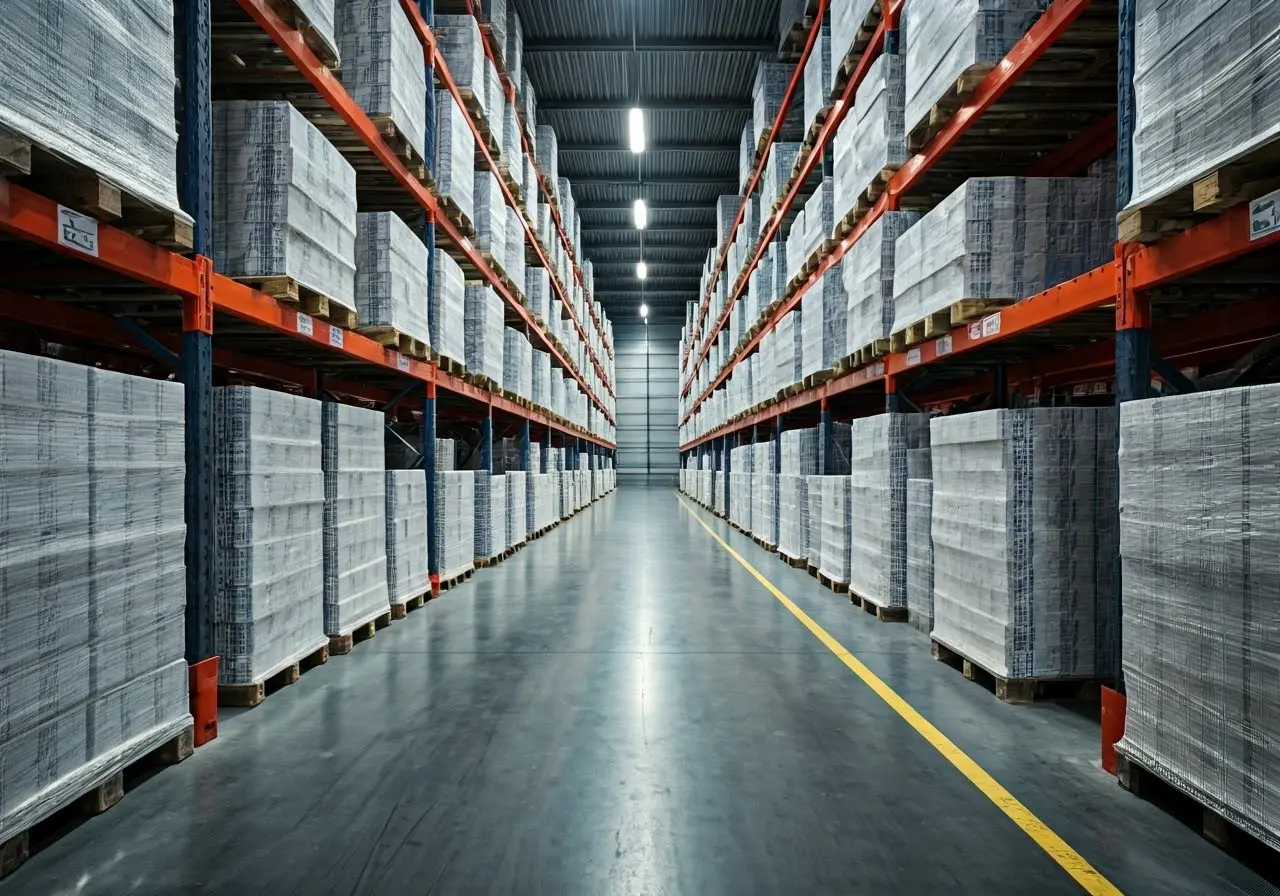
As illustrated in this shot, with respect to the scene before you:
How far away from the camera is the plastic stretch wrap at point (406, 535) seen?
5418 mm

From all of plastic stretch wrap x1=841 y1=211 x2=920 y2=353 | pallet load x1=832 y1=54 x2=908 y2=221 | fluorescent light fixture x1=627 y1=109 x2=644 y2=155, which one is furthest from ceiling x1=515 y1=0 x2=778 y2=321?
plastic stretch wrap x1=841 y1=211 x2=920 y2=353

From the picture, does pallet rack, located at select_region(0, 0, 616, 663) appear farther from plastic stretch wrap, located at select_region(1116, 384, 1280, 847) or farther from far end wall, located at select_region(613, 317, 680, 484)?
far end wall, located at select_region(613, 317, 680, 484)

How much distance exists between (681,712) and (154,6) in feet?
12.2

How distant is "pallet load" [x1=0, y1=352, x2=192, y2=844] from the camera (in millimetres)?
2137

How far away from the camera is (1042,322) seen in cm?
346

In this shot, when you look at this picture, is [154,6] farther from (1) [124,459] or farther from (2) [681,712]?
(2) [681,712]

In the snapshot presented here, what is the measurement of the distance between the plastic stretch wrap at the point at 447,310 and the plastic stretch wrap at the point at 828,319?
12.0 feet

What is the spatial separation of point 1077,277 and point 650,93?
1293 cm

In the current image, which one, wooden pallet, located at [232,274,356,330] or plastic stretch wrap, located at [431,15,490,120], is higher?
plastic stretch wrap, located at [431,15,490,120]

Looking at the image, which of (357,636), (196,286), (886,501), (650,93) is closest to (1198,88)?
(886,501)

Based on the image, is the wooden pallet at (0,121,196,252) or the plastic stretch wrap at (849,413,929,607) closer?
the wooden pallet at (0,121,196,252)

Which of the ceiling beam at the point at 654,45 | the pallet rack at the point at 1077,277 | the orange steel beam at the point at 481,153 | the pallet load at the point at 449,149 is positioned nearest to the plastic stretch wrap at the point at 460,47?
the orange steel beam at the point at 481,153

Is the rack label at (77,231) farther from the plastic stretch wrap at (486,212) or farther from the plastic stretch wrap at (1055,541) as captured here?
the plastic stretch wrap at (486,212)

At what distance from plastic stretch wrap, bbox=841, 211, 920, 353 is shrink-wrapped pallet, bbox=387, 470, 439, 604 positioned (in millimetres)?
3977
